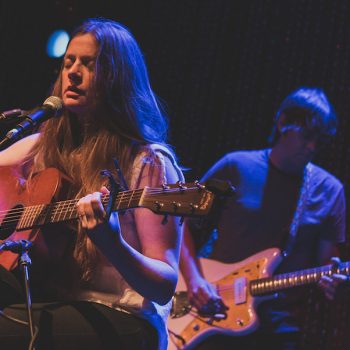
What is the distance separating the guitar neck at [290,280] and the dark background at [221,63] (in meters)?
0.75

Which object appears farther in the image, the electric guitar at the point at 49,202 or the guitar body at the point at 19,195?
the guitar body at the point at 19,195

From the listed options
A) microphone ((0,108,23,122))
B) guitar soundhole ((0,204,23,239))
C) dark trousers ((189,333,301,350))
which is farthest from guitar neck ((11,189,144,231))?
dark trousers ((189,333,301,350))

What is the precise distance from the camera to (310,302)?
457 cm

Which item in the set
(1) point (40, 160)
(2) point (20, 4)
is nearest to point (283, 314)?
(1) point (40, 160)

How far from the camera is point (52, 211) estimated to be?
2242 millimetres

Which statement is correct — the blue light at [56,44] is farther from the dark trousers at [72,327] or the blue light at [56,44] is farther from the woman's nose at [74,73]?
the dark trousers at [72,327]

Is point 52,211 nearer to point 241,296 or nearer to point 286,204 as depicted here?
point 241,296

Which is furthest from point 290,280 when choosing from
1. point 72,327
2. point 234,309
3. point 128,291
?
point 72,327

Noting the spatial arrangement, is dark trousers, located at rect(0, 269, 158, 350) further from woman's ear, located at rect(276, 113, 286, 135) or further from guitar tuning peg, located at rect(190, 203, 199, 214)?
woman's ear, located at rect(276, 113, 286, 135)

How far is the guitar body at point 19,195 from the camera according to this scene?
89.0 inches

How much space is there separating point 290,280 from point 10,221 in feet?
6.42

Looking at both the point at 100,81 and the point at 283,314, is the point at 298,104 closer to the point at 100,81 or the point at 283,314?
the point at 283,314

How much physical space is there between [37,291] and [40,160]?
23.9 inches

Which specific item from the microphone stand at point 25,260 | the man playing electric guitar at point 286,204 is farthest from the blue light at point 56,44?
the microphone stand at point 25,260
